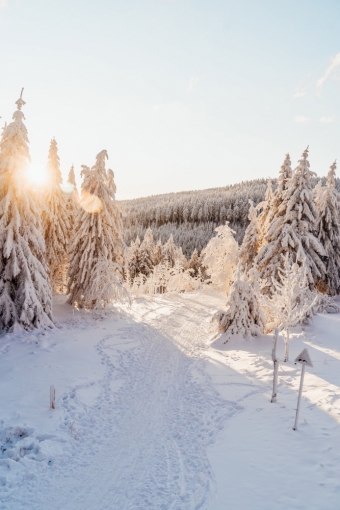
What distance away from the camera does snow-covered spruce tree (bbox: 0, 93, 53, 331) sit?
50.4 feet

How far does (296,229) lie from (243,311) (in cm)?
767

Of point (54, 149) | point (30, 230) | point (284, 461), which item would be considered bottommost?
point (284, 461)

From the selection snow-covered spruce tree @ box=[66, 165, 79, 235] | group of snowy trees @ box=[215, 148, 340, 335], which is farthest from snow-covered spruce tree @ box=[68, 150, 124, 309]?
group of snowy trees @ box=[215, 148, 340, 335]

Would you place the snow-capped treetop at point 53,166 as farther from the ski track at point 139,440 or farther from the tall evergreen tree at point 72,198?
the ski track at point 139,440

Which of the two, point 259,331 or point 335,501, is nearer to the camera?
point 335,501

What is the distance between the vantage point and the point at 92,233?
2103 cm

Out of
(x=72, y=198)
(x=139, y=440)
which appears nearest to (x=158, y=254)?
(x=72, y=198)

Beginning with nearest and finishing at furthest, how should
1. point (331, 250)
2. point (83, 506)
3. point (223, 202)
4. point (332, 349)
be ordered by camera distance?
point (83, 506), point (332, 349), point (331, 250), point (223, 202)

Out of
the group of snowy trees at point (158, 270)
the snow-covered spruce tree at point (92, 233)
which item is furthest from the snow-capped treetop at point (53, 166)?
the group of snowy trees at point (158, 270)

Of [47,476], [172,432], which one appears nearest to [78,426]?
[47,476]

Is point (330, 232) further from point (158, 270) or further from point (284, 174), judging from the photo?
point (158, 270)

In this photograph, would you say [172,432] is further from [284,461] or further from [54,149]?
[54,149]

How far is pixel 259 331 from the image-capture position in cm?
1742

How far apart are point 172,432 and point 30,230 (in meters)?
12.4
